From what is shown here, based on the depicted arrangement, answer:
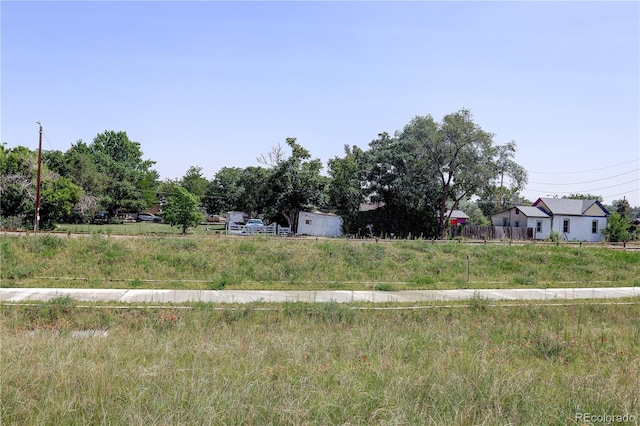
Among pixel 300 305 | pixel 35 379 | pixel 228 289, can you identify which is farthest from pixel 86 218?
pixel 35 379

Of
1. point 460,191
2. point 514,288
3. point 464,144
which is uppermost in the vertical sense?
point 464,144

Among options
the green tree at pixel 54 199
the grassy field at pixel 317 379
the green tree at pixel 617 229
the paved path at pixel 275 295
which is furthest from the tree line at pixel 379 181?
the grassy field at pixel 317 379

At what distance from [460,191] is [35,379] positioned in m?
45.2

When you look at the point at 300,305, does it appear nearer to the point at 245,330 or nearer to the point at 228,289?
the point at 245,330

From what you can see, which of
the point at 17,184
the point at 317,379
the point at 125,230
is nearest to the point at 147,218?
the point at 17,184

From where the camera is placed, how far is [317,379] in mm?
5273

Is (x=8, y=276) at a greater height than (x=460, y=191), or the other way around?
(x=460, y=191)

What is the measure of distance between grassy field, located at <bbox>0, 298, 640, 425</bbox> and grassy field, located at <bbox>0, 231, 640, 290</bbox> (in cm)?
916

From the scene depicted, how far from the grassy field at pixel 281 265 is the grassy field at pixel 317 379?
9.16 m

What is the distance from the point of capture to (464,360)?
6180 mm

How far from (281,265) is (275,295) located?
24.1ft

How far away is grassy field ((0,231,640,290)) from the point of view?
17641mm

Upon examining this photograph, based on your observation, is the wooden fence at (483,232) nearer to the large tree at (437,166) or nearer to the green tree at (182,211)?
the large tree at (437,166)

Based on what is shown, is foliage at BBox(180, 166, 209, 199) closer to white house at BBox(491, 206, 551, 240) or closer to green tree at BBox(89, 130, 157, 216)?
green tree at BBox(89, 130, 157, 216)
